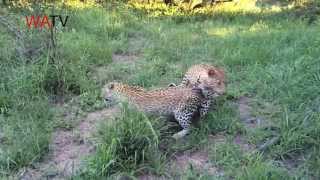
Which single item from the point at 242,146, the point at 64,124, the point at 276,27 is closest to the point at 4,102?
the point at 64,124

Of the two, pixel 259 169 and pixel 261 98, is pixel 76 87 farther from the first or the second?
pixel 259 169

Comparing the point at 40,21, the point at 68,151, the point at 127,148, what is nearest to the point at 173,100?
the point at 127,148

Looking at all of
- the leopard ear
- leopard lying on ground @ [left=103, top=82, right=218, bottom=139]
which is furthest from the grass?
the leopard ear

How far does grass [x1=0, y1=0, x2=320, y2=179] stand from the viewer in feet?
13.1

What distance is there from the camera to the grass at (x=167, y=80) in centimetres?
400

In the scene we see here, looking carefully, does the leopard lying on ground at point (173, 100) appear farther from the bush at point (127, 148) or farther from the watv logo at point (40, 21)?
the watv logo at point (40, 21)

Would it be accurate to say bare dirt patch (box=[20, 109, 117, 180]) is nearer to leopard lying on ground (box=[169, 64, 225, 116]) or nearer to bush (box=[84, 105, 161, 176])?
bush (box=[84, 105, 161, 176])

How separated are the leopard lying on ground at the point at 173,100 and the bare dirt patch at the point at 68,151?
28 centimetres

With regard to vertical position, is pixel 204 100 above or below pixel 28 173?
above

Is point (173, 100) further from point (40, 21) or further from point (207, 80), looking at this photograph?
point (40, 21)

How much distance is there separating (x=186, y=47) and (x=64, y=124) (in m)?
2.55

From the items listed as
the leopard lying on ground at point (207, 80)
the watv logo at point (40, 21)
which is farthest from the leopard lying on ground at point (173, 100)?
the watv logo at point (40, 21)

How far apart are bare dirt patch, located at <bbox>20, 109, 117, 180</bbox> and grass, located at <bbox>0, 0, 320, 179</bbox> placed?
0.31 feet

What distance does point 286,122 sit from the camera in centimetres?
442
